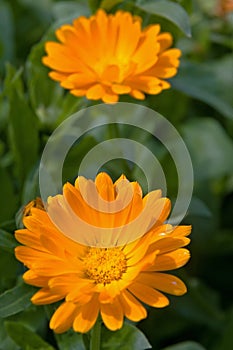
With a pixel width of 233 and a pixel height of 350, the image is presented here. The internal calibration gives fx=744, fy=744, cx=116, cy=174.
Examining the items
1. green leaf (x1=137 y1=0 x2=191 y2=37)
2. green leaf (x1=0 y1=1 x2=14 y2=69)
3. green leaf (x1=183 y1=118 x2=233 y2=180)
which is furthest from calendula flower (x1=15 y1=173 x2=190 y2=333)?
green leaf (x1=0 y1=1 x2=14 y2=69)

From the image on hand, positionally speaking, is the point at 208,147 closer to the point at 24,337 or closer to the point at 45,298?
the point at 24,337

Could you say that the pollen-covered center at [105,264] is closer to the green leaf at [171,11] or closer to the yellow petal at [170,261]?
the yellow petal at [170,261]

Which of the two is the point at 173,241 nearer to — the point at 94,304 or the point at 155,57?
the point at 94,304

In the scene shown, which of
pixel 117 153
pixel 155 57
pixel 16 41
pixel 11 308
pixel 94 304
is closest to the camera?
pixel 94 304

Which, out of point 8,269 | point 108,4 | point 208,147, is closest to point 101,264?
point 8,269

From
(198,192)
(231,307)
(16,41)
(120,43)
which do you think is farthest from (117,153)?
(16,41)

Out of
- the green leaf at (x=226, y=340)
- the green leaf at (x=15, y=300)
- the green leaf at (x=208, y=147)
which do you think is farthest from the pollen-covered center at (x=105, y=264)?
the green leaf at (x=208, y=147)
